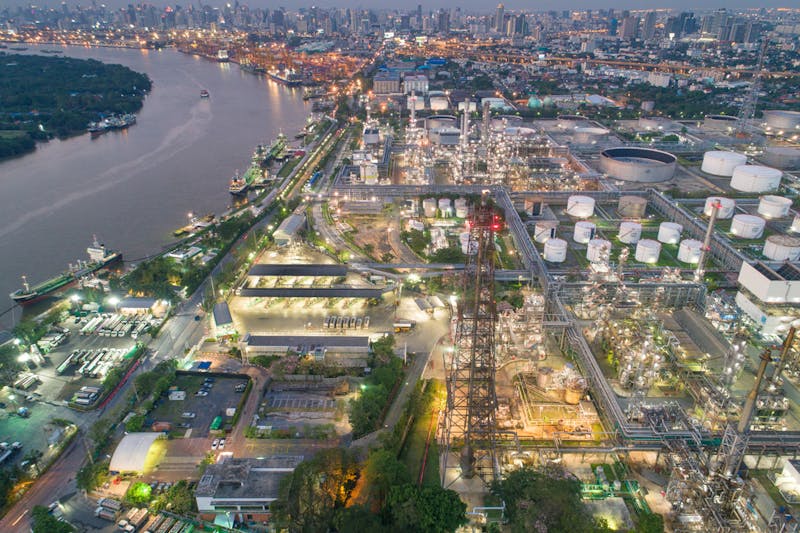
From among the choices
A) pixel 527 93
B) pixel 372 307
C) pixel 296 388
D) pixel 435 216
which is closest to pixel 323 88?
pixel 527 93

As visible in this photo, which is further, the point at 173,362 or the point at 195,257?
the point at 195,257

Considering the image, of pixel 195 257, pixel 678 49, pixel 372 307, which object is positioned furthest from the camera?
pixel 678 49

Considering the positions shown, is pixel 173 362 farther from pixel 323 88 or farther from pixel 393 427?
pixel 323 88

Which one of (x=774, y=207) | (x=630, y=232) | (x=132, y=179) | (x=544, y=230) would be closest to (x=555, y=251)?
(x=544, y=230)

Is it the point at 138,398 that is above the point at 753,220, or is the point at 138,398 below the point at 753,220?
below

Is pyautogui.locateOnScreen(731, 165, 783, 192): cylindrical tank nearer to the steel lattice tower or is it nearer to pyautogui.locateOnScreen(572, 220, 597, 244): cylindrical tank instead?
pyautogui.locateOnScreen(572, 220, 597, 244): cylindrical tank

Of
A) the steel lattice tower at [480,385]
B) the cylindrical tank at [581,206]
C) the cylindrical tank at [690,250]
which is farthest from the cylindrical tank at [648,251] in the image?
the steel lattice tower at [480,385]
